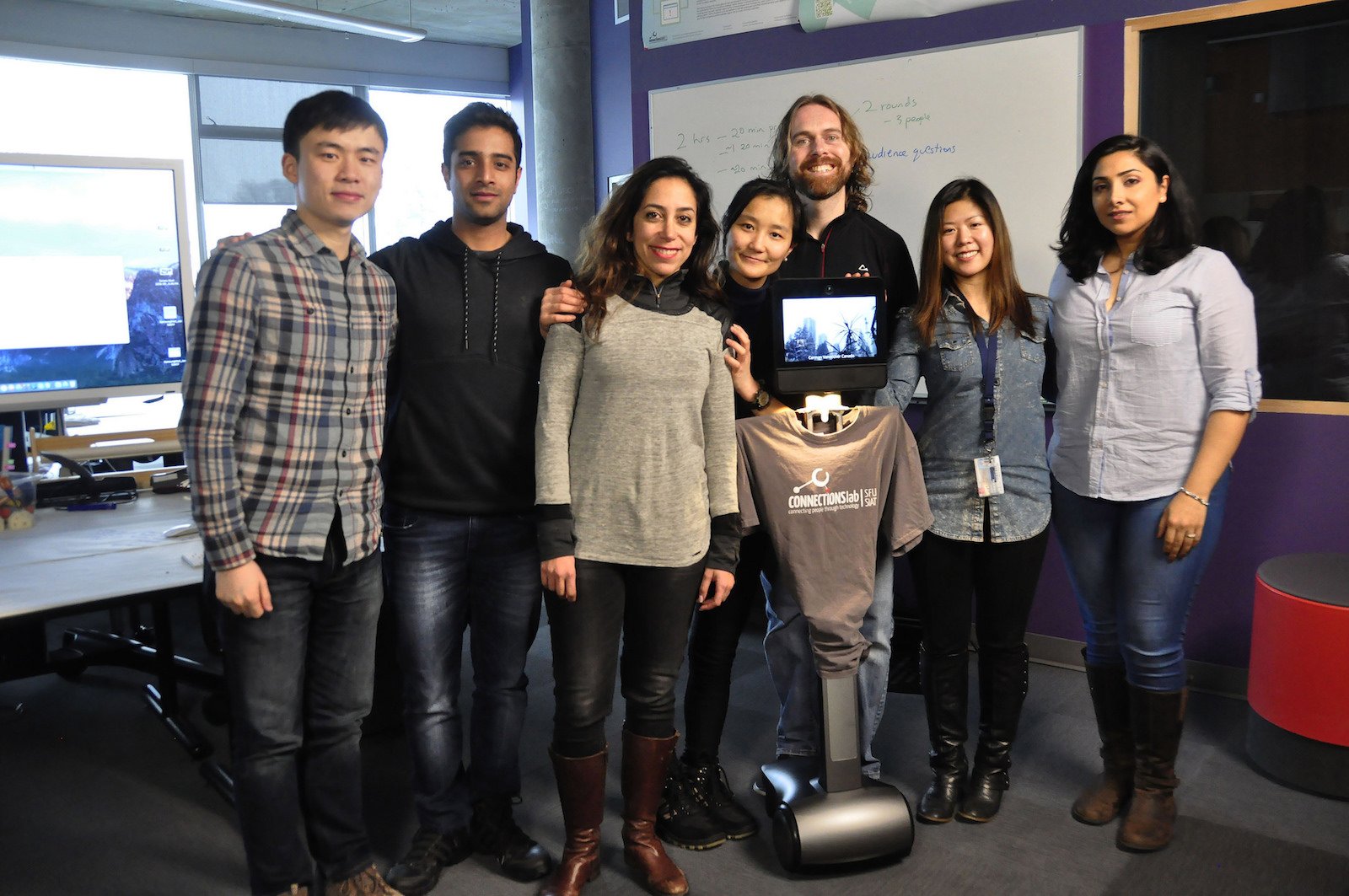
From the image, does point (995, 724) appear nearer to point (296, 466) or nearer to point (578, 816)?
point (578, 816)

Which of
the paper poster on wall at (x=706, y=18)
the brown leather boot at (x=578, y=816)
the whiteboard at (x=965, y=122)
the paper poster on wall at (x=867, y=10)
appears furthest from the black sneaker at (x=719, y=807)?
the paper poster on wall at (x=706, y=18)

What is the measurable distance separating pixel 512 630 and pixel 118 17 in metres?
7.27

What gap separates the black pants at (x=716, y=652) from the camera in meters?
2.31

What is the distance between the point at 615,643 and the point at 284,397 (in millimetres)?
765

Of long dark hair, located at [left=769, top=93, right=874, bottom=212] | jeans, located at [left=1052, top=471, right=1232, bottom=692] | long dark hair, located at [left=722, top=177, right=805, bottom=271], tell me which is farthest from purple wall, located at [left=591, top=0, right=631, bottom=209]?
jeans, located at [left=1052, top=471, right=1232, bottom=692]

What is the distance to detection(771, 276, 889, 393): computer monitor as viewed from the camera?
6.97ft

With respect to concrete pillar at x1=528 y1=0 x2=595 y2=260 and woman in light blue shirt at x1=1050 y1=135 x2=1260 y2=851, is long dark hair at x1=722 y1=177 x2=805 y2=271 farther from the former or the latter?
concrete pillar at x1=528 y1=0 x2=595 y2=260

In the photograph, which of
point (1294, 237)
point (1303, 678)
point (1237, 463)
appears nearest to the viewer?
point (1303, 678)

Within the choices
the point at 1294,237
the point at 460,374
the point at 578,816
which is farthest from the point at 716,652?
the point at 1294,237

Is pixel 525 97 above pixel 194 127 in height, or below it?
above

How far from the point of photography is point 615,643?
2037 millimetres

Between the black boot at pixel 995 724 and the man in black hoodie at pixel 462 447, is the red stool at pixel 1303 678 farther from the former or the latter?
the man in black hoodie at pixel 462 447

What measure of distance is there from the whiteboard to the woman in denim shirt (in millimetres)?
1059

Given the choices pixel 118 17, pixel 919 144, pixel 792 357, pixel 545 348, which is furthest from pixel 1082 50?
pixel 118 17
